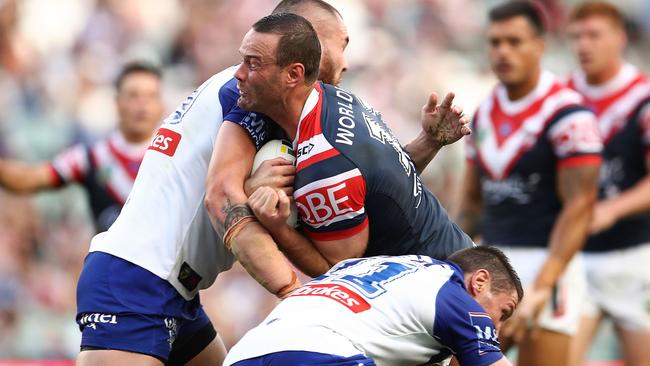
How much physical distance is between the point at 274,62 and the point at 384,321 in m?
1.11

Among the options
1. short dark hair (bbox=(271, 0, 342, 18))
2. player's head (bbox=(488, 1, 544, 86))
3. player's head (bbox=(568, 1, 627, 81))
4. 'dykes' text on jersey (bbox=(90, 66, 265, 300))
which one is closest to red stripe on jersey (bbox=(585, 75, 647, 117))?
player's head (bbox=(568, 1, 627, 81))

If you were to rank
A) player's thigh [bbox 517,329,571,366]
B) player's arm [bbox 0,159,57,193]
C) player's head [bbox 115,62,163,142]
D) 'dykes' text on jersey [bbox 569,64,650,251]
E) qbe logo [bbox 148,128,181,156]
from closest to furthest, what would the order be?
qbe logo [bbox 148,128,181,156] → player's thigh [bbox 517,329,571,366] → player's arm [bbox 0,159,57,193] → 'dykes' text on jersey [bbox 569,64,650,251] → player's head [bbox 115,62,163,142]

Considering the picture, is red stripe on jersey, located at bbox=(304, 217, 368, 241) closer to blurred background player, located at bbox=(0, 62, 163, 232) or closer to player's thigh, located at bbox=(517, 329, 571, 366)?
player's thigh, located at bbox=(517, 329, 571, 366)

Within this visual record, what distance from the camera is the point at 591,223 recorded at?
794 centimetres

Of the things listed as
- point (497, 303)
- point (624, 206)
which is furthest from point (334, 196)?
point (624, 206)

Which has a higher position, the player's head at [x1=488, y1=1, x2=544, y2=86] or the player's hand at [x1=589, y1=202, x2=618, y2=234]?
the player's head at [x1=488, y1=1, x2=544, y2=86]

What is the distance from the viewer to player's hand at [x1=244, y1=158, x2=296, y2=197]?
4.93 meters

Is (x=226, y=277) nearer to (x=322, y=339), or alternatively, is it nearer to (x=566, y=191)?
(x=566, y=191)

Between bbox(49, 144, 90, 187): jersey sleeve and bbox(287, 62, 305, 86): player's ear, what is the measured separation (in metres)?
4.28

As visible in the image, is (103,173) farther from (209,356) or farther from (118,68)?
(118,68)

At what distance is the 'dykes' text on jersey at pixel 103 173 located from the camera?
348 inches

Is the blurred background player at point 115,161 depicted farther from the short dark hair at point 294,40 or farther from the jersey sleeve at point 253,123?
the short dark hair at point 294,40

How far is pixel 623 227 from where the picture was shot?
28.4 feet

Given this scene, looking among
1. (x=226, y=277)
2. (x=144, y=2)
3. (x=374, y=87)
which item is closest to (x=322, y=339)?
(x=226, y=277)
